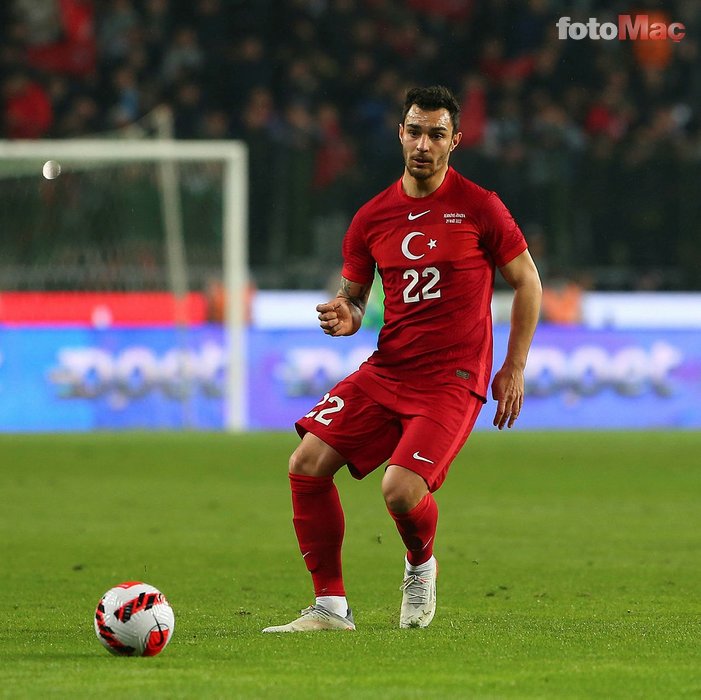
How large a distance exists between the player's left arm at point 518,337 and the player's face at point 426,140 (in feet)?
1.58

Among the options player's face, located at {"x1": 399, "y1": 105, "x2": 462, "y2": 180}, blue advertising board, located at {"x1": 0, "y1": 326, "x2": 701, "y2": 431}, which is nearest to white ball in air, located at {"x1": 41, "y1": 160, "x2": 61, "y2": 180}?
blue advertising board, located at {"x1": 0, "y1": 326, "x2": 701, "y2": 431}

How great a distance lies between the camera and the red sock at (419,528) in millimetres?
5797

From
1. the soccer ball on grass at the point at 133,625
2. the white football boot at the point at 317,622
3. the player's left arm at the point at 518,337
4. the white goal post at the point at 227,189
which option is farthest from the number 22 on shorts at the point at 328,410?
the white goal post at the point at 227,189

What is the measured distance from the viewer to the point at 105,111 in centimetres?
2238

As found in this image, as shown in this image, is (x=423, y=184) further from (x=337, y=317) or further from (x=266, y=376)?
(x=266, y=376)

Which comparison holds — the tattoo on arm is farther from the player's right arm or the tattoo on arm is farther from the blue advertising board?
the blue advertising board

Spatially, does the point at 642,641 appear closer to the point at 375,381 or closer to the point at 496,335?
the point at 375,381

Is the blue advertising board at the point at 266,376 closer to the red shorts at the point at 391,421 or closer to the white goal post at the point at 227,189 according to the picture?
the white goal post at the point at 227,189

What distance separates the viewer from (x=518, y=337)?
5.96 meters

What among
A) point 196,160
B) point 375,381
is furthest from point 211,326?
point 375,381

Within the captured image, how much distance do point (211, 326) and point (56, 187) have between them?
262 cm

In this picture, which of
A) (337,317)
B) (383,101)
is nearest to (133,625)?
(337,317)

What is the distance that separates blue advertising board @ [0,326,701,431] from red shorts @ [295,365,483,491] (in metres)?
12.0

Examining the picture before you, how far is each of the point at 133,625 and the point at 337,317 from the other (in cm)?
152
